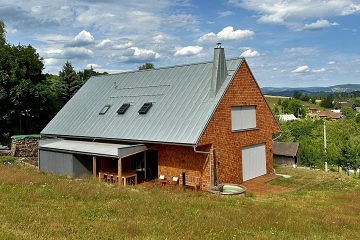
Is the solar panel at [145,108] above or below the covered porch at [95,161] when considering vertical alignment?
above

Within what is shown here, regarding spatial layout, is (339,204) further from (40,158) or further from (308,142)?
(308,142)

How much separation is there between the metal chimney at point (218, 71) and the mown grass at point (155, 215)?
7.11 meters

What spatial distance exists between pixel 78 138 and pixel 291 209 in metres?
16.8

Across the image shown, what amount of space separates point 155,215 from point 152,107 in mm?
12256

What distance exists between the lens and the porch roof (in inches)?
779

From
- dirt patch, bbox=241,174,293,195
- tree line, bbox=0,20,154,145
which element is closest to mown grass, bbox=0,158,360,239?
dirt patch, bbox=241,174,293,195

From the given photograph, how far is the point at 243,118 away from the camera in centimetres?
2236

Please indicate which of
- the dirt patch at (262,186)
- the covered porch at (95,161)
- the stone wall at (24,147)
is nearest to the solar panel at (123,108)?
the covered porch at (95,161)

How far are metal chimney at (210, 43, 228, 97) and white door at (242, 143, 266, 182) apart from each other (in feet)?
15.1

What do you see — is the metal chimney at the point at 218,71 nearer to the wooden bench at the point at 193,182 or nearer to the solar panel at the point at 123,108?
the wooden bench at the point at 193,182

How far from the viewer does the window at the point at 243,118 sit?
21609mm

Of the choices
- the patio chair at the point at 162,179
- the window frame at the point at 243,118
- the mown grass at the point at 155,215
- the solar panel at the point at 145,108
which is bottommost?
the patio chair at the point at 162,179

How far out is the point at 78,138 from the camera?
25172mm

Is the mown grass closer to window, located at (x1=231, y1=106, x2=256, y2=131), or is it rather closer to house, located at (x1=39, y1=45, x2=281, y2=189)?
house, located at (x1=39, y1=45, x2=281, y2=189)
